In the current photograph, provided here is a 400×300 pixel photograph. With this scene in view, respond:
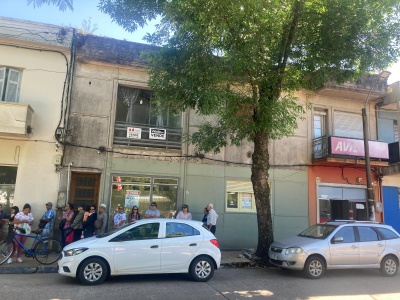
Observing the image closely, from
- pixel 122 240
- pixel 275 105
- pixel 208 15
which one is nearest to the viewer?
pixel 122 240

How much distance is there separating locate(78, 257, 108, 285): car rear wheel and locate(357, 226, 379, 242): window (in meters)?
6.85

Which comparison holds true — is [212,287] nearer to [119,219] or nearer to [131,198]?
[119,219]

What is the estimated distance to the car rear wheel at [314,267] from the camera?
28.8 feet

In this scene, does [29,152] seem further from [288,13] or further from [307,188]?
[307,188]

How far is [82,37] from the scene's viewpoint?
Result: 12.9 m

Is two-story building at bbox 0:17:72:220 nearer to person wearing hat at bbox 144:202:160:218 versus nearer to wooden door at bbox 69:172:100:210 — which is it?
wooden door at bbox 69:172:100:210

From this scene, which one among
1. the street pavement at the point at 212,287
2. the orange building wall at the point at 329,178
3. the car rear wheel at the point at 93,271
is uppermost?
the orange building wall at the point at 329,178

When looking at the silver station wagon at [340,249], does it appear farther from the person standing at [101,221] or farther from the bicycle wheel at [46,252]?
the bicycle wheel at [46,252]

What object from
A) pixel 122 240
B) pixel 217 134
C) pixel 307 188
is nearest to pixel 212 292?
pixel 122 240

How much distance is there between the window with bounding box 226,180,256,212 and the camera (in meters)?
14.1

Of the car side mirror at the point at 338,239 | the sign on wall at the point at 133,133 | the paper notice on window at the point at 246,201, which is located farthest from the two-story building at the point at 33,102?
the car side mirror at the point at 338,239

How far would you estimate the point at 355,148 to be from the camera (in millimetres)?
14719

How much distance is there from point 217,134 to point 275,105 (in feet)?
7.00

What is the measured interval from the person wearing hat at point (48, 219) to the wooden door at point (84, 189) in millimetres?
970
